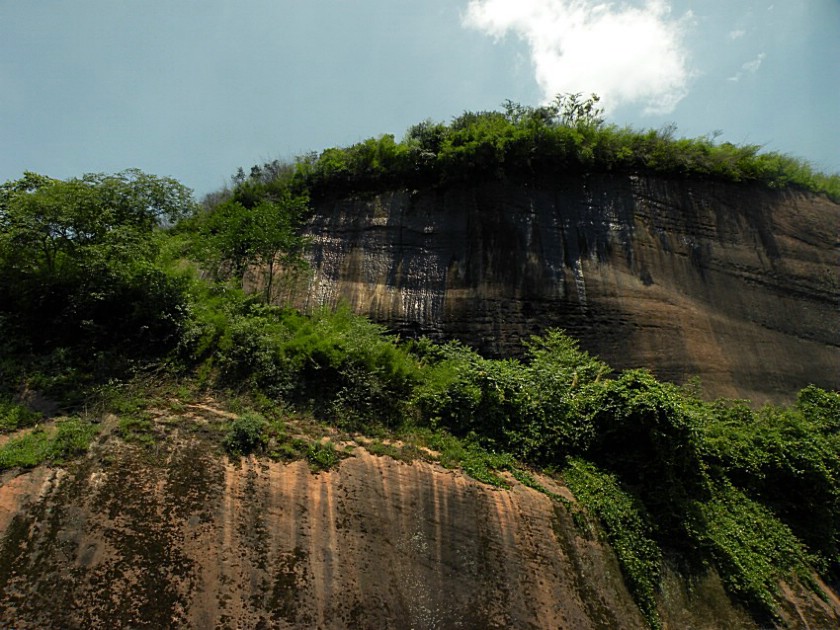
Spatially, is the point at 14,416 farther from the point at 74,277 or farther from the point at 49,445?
the point at 74,277

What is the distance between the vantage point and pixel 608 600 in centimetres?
791

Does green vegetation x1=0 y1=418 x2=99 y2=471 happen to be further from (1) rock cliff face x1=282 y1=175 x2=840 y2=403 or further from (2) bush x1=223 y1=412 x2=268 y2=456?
(1) rock cliff face x1=282 y1=175 x2=840 y2=403

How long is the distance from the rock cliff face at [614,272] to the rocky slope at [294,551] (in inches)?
217

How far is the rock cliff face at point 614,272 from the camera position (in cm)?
1359

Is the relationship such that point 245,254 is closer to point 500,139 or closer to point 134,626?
point 500,139

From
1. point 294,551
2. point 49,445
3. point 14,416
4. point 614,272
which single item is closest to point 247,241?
point 14,416

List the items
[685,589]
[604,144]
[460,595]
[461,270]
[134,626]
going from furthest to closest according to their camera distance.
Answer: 1. [604,144]
2. [461,270]
3. [685,589]
4. [460,595]
5. [134,626]

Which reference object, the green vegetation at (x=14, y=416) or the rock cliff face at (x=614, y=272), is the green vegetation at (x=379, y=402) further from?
the rock cliff face at (x=614, y=272)

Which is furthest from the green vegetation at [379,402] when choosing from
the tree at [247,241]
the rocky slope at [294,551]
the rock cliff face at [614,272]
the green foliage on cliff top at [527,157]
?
the green foliage on cliff top at [527,157]

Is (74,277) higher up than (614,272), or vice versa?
(614,272)

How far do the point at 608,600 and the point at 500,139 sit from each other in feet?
37.8

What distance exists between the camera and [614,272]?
14.3 metres

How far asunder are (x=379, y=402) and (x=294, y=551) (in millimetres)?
3466

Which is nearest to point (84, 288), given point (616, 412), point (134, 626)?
point (134, 626)
